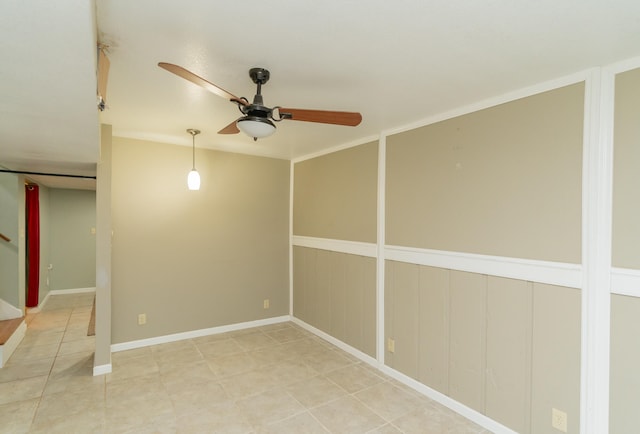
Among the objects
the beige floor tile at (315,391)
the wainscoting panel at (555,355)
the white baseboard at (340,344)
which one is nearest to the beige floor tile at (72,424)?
the beige floor tile at (315,391)

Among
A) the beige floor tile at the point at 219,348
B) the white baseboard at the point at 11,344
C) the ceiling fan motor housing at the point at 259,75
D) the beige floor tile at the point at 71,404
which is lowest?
the beige floor tile at the point at 219,348

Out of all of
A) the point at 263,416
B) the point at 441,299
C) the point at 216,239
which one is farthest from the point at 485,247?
Answer: the point at 216,239

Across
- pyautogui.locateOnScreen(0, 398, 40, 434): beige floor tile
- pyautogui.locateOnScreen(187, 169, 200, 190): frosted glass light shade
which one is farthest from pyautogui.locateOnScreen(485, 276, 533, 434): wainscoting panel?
pyautogui.locateOnScreen(0, 398, 40, 434): beige floor tile

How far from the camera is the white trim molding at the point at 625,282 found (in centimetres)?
176

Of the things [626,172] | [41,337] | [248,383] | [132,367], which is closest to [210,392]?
[248,383]

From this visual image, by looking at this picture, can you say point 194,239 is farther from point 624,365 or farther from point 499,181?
point 624,365

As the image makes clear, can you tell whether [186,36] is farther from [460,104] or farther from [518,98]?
[518,98]

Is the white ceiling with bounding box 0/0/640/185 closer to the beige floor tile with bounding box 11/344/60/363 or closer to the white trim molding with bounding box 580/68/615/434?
the white trim molding with bounding box 580/68/615/434

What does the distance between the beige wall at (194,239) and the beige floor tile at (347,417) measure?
7.20ft

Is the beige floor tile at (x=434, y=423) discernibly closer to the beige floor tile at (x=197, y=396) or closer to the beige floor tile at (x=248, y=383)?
the beige floor tile at (x=248, y=383)

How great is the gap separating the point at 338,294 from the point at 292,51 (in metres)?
2.91

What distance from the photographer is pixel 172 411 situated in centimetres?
258

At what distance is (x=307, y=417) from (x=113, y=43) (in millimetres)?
2797

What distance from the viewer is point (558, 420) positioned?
2043 mm
